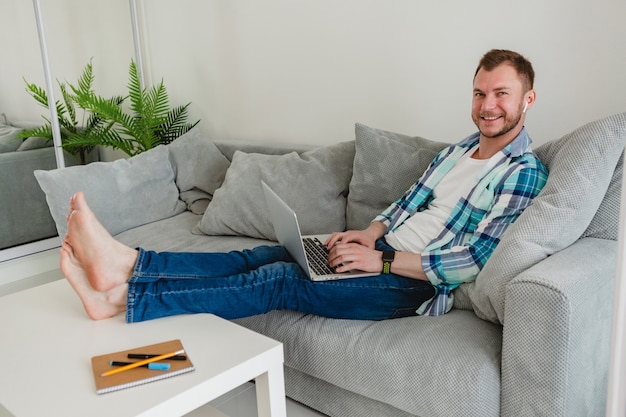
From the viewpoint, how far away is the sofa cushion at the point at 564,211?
1468 mm

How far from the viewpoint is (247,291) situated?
1652 millimetres

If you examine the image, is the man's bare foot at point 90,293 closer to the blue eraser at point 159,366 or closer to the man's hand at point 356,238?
the blue eraser at point 159,366

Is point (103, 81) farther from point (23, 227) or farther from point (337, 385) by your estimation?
point (337, 385)

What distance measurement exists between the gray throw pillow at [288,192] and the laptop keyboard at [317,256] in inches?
9.7

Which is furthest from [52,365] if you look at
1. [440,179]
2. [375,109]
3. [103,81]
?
[103,81]

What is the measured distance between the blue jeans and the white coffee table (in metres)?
0.06

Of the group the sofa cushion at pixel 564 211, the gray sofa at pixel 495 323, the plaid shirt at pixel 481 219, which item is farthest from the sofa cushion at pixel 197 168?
the sofa cushion at pixel 564 211

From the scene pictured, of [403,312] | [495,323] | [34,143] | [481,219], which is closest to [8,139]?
[34,143]

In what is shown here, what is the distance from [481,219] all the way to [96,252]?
113 cm

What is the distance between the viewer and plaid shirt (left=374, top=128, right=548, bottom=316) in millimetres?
1647

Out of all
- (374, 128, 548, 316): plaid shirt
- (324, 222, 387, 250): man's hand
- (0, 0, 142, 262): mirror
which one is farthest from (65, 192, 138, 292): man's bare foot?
(0, 0, 142, 262): mirror

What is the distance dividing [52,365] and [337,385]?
782 mm

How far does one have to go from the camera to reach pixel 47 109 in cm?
342

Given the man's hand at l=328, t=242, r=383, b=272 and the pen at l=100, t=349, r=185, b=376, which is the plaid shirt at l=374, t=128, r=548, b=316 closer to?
the man's hand at l=328, t=242, r=383, b=272
